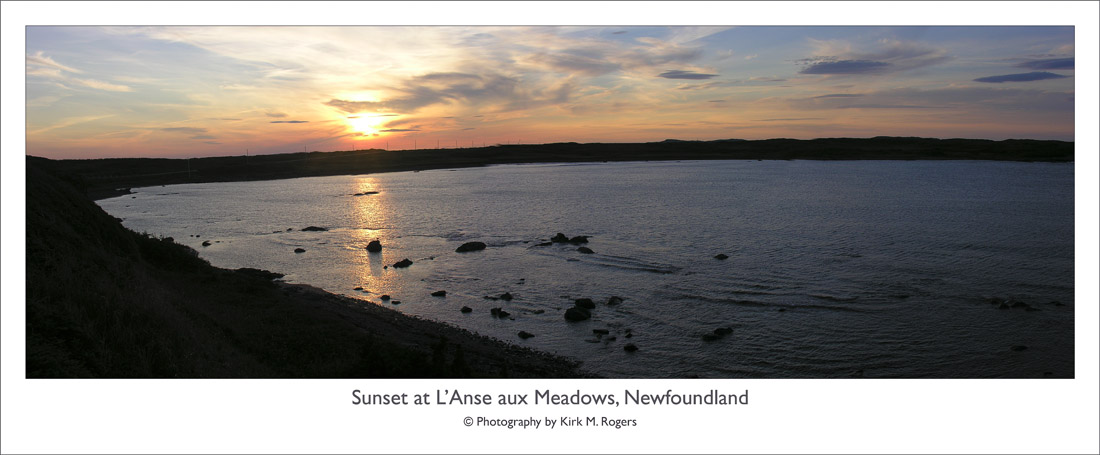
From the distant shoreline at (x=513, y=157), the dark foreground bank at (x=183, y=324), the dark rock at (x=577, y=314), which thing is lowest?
the dark rock at (x=577, y=314)

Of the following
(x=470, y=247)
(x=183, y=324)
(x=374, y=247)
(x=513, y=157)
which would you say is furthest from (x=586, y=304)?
(x=513, y=157)

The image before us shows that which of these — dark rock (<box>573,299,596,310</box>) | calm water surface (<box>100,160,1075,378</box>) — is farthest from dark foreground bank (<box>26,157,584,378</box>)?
dark rock (<box>573,299,596,310</box>)

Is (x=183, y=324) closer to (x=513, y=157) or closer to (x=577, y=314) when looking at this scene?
(x=577, y=314)

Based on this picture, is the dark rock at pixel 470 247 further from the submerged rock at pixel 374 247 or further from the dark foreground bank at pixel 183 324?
the dark foreground bank at pixel 183 324

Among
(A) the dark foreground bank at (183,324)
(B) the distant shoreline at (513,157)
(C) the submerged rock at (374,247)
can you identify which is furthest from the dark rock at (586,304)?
(B) the distant shoreline at (513,157)

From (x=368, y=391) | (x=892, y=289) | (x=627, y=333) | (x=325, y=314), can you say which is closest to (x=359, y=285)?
(x=325, y=314)

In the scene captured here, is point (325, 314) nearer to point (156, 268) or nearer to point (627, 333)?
point (156, 268)
